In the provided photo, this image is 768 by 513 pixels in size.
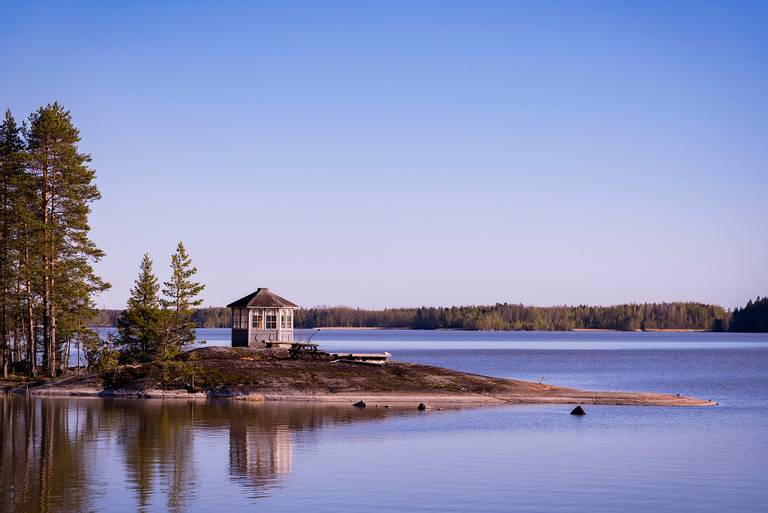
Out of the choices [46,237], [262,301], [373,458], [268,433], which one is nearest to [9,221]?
[46,237]

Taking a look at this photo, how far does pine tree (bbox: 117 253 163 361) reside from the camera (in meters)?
79.1

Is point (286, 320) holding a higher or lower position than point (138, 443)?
higher

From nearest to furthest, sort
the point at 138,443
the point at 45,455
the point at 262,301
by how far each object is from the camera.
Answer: the point at 45,455, the point at 138,443, the point at 262,301

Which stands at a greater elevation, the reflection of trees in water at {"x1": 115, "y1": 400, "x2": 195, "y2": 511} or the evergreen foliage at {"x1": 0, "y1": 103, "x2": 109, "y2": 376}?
the evergreen foliage at {"x1": 0, "y1": 103, "x2": 109, "y2": 376}

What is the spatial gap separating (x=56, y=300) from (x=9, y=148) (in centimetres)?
1377

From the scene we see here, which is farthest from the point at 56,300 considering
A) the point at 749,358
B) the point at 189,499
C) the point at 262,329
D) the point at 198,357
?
the point at 749,358

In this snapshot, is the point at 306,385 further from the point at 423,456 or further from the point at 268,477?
the point at 268,477

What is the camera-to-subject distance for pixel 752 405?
80312 mm

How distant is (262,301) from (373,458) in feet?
146

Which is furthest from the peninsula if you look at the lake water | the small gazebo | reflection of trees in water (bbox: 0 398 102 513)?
the small gazebo

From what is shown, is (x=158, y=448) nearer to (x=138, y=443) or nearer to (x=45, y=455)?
(x=138, y=443)

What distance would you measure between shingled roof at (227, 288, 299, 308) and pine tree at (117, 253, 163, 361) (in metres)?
9.59

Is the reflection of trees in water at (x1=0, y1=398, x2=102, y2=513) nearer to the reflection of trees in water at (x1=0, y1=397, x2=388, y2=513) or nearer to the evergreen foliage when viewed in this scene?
the reflection of trees in water at (x1=0, y1=397, x2=388, y2=513)

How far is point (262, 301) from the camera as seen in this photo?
89.0m
